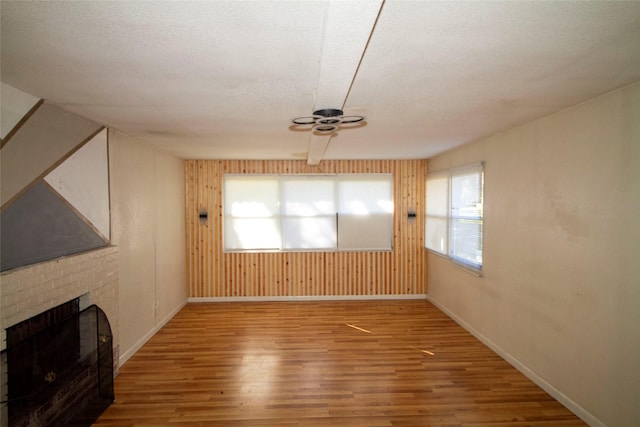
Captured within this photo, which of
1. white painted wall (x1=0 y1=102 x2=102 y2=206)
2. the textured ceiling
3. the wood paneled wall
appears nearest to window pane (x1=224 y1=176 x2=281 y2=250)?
the wood paneled wall

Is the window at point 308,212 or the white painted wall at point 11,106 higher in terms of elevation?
the white painted wall at point 11,106

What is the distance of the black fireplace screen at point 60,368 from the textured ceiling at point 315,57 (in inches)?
69.4

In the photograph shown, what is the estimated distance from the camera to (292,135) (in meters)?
3.96

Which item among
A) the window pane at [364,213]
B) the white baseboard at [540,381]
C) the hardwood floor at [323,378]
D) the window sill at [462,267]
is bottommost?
the hardwood floor at [323,378]

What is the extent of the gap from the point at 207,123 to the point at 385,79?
1.97 m

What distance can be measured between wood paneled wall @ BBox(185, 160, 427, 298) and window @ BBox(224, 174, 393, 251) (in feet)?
0.45

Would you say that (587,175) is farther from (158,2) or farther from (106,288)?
(106,288)

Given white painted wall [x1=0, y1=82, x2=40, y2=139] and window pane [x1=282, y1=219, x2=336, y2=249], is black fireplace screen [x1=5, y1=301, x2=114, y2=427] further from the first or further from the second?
window pane [x1=282, y1=219, x2=336, y2=249]

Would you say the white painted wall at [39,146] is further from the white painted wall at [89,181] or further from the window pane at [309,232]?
the window pane at [309,232]

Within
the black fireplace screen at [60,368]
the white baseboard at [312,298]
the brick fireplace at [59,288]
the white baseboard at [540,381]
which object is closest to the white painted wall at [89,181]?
the brick fireplace at [59,288]

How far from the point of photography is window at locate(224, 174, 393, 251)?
6227 millimetres

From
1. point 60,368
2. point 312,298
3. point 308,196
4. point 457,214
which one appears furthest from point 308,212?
point 60,368

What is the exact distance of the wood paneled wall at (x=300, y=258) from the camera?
20.2 ft

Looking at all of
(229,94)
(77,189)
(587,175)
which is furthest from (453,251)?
(77,189)
